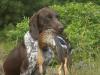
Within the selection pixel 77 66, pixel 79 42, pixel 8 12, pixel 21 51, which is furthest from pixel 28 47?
pixel 8 12

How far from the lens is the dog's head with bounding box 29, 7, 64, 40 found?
23.5 ft

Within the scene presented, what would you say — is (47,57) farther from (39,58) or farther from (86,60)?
(86,60)

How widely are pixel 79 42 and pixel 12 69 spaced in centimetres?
227

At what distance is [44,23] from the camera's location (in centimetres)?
740

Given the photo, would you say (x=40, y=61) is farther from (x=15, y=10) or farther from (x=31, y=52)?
(x=15, y=10)

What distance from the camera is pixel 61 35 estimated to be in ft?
23.4

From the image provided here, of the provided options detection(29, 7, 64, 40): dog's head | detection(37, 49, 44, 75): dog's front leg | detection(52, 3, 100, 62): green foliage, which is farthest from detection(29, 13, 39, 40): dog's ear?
detection(52, 3, 100, 62): green foliage

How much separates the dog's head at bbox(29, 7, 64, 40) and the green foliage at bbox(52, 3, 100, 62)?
186 centimetres

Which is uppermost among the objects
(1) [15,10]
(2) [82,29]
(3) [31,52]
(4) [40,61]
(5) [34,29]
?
(5) [34,29]

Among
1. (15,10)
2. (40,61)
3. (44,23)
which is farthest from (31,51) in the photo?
(15,10)

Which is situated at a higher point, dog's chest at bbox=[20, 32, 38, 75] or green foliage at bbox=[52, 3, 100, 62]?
dog's chest at bbox=[20, 32, 38, 75]

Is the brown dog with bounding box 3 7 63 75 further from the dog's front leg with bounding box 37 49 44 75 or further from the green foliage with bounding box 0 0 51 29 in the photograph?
the green foliage with bounding box 0 0 51 29

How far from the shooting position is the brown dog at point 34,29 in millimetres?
7207

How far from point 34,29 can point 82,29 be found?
429cm
